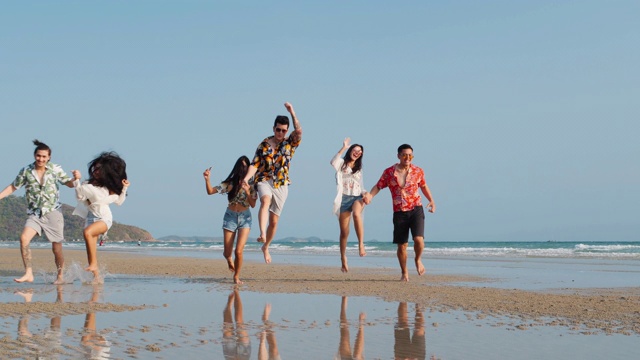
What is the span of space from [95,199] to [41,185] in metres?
0.86

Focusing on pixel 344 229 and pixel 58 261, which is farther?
pixel 344 229

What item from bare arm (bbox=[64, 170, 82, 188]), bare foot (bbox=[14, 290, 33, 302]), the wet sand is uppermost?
bare arm (bbox=[64, 170, 82, 188])

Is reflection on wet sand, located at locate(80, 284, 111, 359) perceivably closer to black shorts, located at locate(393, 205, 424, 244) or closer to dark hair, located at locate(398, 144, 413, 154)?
black shorts, located at locate(393, 205, 424, 244)

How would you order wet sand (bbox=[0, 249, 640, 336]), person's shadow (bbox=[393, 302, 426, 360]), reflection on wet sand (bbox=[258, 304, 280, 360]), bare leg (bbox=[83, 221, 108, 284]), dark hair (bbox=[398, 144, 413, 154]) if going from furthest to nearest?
1. dark hair (bbox=[398, 144, 413, 154])
2. bare leg (bbox=[83, 221, 108, 284])
3. wet sand (bbox=[0, 249, 640, 336])
4. person's shadow (bbox=[393, 302, 426, 360])
5. reflection on wet sand (bbox=[258, 304, 280, 360])

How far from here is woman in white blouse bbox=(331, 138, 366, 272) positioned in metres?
11.2

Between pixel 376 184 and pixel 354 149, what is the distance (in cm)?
68

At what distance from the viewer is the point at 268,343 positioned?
5.00 metres

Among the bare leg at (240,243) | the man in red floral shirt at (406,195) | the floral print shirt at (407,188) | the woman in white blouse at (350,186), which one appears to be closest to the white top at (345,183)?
the woman in white blouse at (350,186)

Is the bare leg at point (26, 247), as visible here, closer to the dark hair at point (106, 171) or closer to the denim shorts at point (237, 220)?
the dark hair at point (106, 171)

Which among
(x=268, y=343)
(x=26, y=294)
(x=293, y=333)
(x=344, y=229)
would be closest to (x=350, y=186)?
(x=344, y=229)

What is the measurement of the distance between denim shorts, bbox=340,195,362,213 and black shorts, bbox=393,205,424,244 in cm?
69

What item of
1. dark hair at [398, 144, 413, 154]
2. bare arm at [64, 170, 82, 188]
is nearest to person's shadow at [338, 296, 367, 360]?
dark hair at [398, 144, 413, 154]

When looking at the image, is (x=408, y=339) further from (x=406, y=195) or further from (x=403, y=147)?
(x=403, y=147)

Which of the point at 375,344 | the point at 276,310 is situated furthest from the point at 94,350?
the point at 276,310
